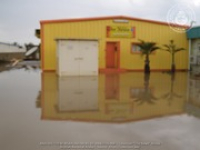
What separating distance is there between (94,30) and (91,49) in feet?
12.9

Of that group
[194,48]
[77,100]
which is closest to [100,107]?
[77,100]

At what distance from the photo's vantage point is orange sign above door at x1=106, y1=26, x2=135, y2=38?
799 inches

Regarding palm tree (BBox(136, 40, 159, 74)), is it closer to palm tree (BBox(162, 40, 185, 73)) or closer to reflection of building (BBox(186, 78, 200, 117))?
palm tree (BBox(162, 40, 185, 73))

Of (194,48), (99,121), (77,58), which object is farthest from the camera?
(194,48)

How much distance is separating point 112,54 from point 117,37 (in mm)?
1319

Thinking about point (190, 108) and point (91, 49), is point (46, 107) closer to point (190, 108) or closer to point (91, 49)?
point (190, 108)

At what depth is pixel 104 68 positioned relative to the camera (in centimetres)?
2028

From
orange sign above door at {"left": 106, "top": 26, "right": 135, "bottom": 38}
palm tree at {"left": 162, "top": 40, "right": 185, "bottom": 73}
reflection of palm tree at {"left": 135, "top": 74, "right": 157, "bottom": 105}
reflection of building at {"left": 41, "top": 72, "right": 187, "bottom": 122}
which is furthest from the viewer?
palm tree at {"left": 162, "top": 40, "right": 185, "bottom": 73}

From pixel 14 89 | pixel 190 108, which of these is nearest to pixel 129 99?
pixel 190 108

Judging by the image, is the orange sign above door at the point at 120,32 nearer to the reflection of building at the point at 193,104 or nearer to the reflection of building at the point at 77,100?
the reflection of building at the point at 77,100

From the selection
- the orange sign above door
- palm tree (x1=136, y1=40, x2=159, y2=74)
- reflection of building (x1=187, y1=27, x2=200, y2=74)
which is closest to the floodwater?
palm tree (x1=136, y1=40, x2=159, y2=74)

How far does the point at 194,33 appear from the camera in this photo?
811 inches

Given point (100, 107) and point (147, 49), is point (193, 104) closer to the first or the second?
point (100, 107)

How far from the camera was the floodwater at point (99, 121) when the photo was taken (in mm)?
4426
